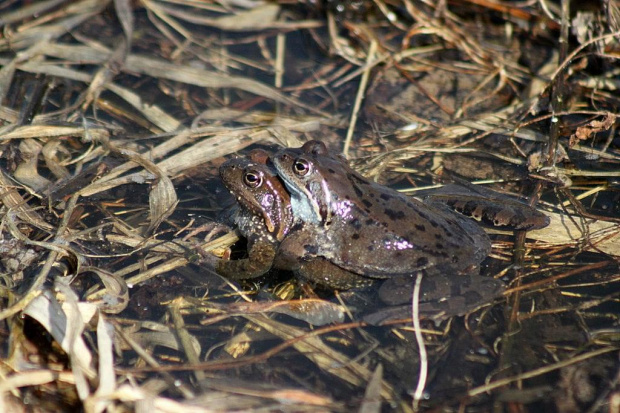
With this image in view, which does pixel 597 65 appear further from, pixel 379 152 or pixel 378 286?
pixel 378 286

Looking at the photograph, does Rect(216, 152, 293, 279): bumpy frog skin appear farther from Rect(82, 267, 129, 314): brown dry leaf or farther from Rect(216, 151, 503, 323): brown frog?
Rect(82, 267, 129, 314): brown dry leaf

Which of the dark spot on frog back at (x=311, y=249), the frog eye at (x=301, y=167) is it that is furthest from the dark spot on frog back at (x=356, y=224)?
the frog eye at (x=301, y=167)

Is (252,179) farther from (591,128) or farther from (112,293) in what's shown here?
(591,128)

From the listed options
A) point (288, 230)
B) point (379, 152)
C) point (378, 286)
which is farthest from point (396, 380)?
point (379, 152)

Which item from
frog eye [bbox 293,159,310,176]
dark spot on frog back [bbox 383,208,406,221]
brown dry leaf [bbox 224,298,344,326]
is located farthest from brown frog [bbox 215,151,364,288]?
dark spot on frog back [bbox 383,208,406,221]

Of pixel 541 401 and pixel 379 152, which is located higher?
pixel 379 152

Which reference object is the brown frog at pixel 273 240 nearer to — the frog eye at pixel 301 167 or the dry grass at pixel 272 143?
the dry grass at pixel 272 143

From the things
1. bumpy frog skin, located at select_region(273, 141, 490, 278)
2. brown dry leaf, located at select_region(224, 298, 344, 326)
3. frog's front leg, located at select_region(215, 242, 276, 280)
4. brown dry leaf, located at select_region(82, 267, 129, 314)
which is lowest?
brown dry leaf, located at select_region(224, 298, 344, 326)
